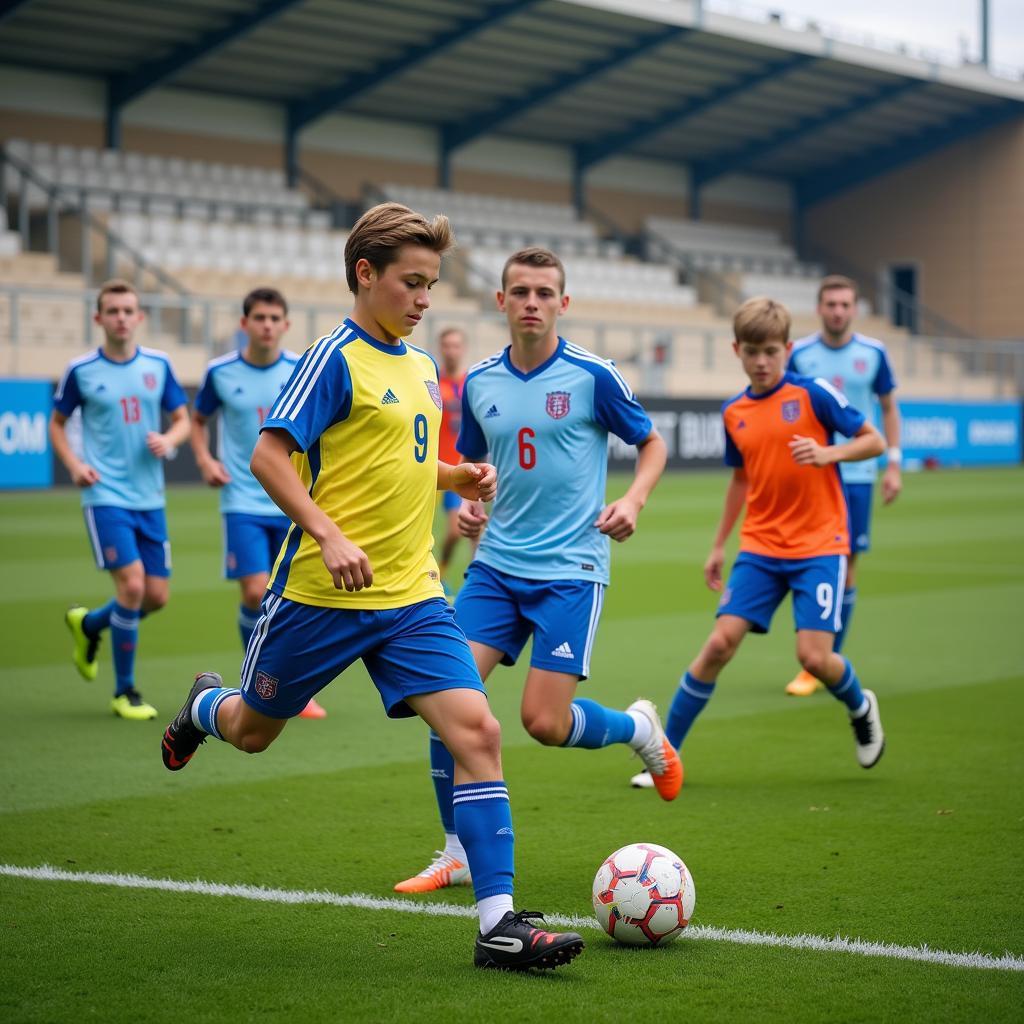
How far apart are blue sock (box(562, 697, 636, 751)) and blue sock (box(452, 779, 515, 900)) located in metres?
1.27

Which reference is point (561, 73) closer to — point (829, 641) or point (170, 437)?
point (170, 437)

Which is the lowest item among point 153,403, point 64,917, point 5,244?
point 64,917

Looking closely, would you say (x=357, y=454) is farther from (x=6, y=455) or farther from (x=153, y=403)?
(x=6, y=455)

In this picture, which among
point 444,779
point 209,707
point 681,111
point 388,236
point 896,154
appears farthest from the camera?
point 896,154

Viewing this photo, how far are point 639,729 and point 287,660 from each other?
1.80 metres

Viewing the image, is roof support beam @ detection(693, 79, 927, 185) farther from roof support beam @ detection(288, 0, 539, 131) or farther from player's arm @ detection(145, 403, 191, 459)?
player's arm @ detection(145, 403, 191, 459)

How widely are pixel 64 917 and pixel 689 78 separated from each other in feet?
124

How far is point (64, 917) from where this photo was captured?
4734mm

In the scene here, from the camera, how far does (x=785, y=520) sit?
23.1 ft

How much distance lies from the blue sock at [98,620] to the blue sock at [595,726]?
12.0 feet

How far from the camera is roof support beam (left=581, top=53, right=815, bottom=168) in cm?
4016

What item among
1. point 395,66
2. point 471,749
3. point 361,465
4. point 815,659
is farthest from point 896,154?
point 471,749

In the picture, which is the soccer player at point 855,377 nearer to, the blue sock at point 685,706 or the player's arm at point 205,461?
the blue sock at point 685,706

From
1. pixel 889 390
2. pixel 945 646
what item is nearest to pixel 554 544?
pixel 889 390
